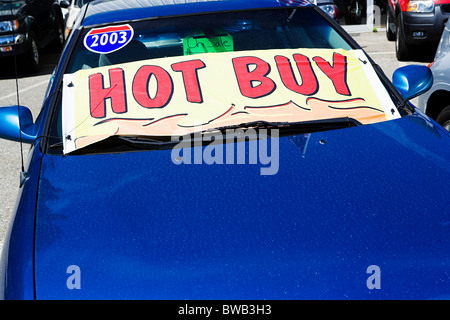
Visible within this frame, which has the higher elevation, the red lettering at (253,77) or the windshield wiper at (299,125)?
the red lettering at (253,77)

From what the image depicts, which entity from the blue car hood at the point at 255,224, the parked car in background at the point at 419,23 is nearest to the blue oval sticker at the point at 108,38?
the blue car hood at the point at 255,224

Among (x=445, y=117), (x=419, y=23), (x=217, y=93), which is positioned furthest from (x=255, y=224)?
(x=419, y=23)

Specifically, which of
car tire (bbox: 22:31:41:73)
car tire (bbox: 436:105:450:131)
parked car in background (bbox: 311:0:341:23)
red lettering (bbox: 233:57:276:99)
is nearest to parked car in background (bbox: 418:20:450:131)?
car tire (bbox: 436:105:450:131)

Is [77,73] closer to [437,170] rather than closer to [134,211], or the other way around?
[134,211]

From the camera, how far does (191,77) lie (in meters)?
3.03

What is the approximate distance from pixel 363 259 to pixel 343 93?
128 centimetres

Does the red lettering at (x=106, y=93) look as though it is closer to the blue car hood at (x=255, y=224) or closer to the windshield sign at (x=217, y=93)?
the windshield sign at (x=217, y=93)

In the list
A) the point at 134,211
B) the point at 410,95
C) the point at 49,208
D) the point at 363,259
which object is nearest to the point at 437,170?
the point at 363,259

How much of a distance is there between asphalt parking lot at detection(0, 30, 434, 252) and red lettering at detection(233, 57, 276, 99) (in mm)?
2071

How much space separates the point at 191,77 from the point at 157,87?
0.59 feet

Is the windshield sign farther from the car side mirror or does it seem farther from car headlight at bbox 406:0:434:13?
car headlight at bbox 406:0:434:13

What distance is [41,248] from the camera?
2010 millimetres

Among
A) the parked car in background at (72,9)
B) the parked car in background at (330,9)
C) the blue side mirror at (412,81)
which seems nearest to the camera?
the blue side mirror at (412,81)

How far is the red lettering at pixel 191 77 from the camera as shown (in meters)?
2.91
